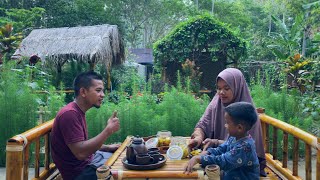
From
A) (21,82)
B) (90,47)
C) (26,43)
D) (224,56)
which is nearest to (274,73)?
(224,56)

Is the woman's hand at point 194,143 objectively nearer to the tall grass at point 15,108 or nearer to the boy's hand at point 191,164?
the boy's hand at point 191,164

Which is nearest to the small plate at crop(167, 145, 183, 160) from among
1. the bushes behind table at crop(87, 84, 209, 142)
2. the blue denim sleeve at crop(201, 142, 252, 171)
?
the blue denim sleeve at crop(201, 142, 252, 171)

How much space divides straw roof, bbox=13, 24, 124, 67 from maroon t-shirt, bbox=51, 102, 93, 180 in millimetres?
8235

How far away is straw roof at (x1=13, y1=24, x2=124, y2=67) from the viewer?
11.1 metres

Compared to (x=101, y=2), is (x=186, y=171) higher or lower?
lower

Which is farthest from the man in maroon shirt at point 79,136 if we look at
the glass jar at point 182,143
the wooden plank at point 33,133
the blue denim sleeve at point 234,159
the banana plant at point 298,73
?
the banana plant at point 298,73

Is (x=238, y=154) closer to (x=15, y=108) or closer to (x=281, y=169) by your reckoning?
(x=281, y=169)

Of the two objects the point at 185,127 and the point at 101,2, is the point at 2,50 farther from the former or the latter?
the point at 101,2

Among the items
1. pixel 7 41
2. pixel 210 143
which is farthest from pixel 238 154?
pixel 7 41

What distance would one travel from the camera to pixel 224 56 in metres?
12.1

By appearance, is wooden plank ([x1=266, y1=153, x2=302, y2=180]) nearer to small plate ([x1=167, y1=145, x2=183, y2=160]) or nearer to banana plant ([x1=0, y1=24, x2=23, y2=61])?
small plate ([x1=167, y1=145, x2=183, y2=160])

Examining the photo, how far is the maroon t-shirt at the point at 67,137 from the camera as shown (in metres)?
2.48

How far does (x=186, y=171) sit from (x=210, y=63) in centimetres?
1021

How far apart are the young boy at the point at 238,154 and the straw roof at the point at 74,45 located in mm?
8755
